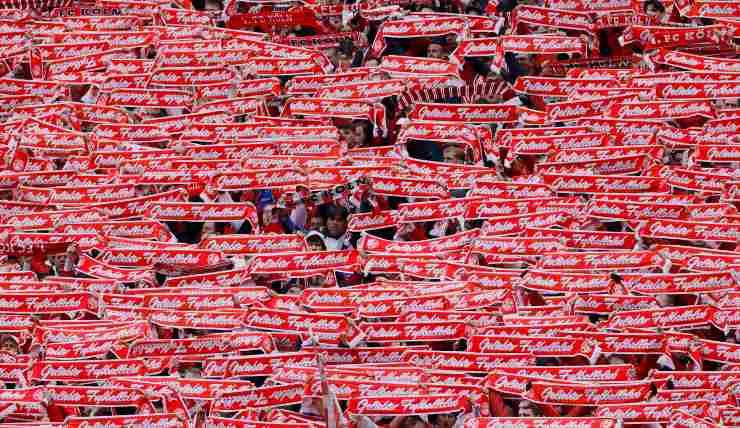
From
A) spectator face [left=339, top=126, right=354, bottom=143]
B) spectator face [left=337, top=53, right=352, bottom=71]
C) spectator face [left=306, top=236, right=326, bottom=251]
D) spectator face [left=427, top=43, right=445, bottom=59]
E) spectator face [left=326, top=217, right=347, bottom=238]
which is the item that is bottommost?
spectator face [left=306, top=236, right=326, bottom=251]

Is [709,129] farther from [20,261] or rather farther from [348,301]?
[20,261]

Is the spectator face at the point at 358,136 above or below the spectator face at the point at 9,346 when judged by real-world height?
above

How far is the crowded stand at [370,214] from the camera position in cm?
4100

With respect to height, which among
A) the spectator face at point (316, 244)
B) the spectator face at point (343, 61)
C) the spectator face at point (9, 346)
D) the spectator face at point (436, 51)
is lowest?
the spectator face at point (9, 346)

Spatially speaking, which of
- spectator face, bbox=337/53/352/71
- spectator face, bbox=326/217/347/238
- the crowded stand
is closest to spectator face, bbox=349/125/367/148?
the crowded stand

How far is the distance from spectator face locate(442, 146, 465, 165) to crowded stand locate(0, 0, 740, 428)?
0.07 meters

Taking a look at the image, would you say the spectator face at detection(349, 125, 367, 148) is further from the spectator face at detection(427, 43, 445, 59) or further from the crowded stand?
the spectator face at detection(427, 43, 445, 59)

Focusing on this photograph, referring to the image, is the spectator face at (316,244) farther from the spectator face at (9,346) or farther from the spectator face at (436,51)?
the spectator face at (436,51)

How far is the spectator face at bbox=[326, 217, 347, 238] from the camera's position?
47.0 metres

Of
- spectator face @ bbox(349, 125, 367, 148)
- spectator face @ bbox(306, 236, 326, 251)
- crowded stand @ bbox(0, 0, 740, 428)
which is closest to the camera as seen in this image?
crowded stand @ bbox(0, 0, 740, 428)

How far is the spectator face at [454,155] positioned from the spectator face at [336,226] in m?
3.47

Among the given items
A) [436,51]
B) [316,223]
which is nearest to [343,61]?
[436,51]

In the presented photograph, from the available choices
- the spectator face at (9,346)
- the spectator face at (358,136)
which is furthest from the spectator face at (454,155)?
the spectator face at (9,346)

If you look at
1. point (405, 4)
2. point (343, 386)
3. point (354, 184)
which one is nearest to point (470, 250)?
point (354, 184)
